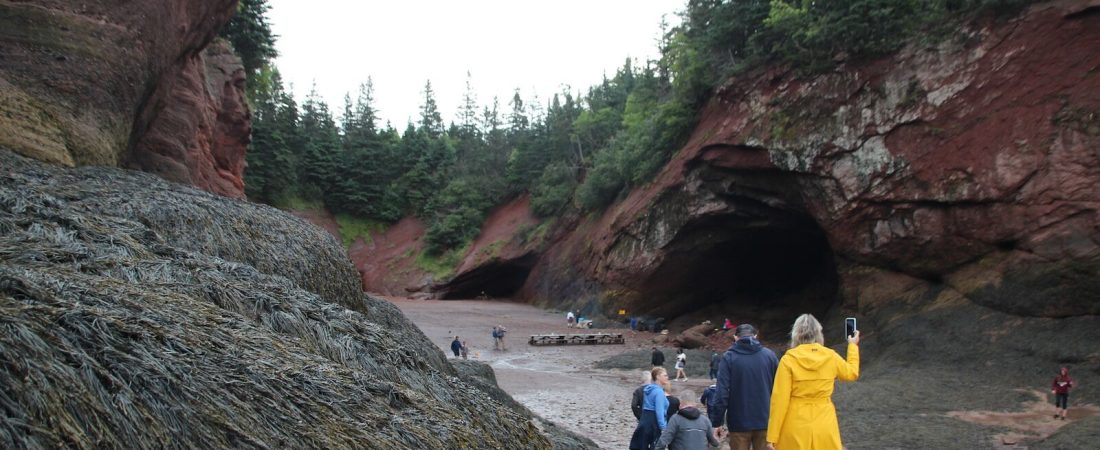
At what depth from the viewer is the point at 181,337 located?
311cm

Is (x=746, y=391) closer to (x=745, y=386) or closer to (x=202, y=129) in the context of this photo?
(x=745, y=386)

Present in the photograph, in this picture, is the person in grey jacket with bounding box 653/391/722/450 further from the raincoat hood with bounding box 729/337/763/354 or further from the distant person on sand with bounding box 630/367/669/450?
the distant person on sand with bounding box 630/367/669/450

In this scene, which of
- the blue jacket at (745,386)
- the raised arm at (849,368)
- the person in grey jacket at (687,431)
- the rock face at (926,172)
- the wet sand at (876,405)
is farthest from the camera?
the rock face at (926,172)

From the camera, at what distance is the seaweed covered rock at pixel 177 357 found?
2.36 metres

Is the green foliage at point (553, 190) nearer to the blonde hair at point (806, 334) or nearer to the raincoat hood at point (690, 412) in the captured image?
the raincoat hood at point (690, 412)

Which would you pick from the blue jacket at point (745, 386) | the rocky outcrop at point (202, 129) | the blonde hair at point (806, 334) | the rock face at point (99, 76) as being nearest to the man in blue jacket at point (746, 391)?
the blue jacket at point (745, 386)

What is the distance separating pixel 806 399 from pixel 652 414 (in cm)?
192

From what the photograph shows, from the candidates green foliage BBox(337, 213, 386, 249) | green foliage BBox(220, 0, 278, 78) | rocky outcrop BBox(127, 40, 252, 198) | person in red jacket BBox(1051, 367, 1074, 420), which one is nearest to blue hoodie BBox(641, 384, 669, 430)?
person in red jacket BBox(1051, 367, 1074, 420)

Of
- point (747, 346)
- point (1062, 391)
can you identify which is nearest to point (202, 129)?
point (747, 346)

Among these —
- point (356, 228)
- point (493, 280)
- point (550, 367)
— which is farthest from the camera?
point (356, 228)

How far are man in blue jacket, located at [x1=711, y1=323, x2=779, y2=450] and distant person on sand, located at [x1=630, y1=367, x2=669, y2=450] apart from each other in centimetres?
93

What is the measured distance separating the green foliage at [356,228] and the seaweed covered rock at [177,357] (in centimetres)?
4363

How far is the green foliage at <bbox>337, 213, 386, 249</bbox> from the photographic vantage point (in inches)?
1903

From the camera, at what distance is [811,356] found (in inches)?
140
